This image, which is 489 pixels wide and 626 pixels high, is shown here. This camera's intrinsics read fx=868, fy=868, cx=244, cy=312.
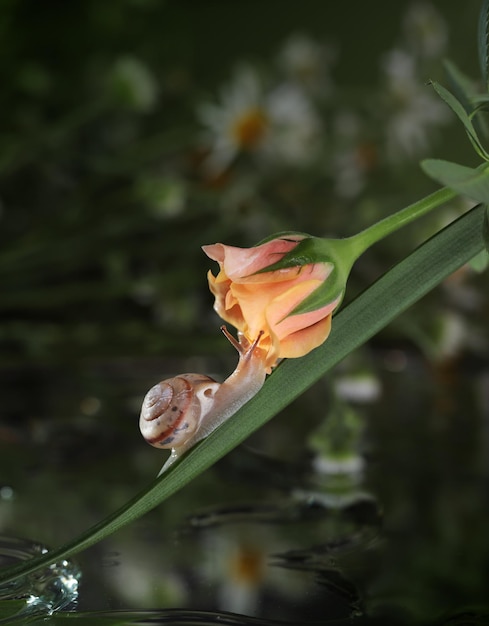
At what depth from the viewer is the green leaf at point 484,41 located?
101 mm

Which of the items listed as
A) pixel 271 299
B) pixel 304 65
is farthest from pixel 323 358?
pixel 304 65

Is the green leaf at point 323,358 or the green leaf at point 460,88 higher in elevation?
the green leaf at point 460,88

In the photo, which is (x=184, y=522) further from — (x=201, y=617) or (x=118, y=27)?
(x=118, y=27)

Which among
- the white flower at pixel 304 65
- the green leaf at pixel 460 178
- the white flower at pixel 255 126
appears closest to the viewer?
the green leaf at pixel 460 178

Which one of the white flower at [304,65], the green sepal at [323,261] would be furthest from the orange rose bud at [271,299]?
the white flower at [304,65]

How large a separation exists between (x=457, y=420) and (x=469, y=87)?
0.16 m

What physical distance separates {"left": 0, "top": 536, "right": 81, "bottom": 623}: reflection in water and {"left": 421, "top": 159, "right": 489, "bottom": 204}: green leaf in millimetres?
73

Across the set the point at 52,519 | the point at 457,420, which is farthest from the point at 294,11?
the point at 52,519

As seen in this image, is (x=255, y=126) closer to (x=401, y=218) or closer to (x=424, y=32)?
(x=424, y=32)

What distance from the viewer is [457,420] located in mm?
269

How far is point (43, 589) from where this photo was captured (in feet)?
0.39

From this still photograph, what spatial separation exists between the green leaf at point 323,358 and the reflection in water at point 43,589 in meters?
0.01

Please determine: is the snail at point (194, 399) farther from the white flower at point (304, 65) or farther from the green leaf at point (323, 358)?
the white flower at point (304, 65)

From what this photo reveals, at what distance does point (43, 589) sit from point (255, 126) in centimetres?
30
